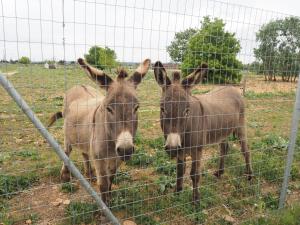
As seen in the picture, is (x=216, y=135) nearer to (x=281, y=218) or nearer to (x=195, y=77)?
(x=195, y=77)

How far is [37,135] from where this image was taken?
6520 mm

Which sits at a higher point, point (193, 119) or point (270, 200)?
point (193, 119)

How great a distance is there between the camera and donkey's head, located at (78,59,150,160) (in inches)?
112

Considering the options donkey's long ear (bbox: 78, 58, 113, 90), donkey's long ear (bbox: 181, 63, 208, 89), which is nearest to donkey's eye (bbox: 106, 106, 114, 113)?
donkey's long ear (bbox: 78, 58, 113, 90)

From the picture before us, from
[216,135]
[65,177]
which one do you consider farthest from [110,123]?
[216,135]

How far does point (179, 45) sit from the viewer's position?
3180mm

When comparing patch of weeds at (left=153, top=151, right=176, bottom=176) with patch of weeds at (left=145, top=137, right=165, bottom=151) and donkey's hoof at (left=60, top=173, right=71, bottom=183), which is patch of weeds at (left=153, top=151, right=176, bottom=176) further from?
donkey's hoof at (left=60, top=173, right=71, bottom=183)

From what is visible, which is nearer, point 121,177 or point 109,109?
point 109,109

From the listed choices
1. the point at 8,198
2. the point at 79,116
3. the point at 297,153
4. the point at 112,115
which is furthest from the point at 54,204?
the point at 297,153

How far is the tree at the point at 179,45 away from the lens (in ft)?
9.91

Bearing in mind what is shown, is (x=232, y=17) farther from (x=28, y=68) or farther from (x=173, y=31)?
(x=28, y=68)

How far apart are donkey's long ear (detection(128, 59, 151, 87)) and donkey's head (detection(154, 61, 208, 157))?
12 cm

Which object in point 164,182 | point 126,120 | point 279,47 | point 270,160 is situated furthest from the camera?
point 270,160

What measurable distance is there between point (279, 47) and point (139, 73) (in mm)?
2288
